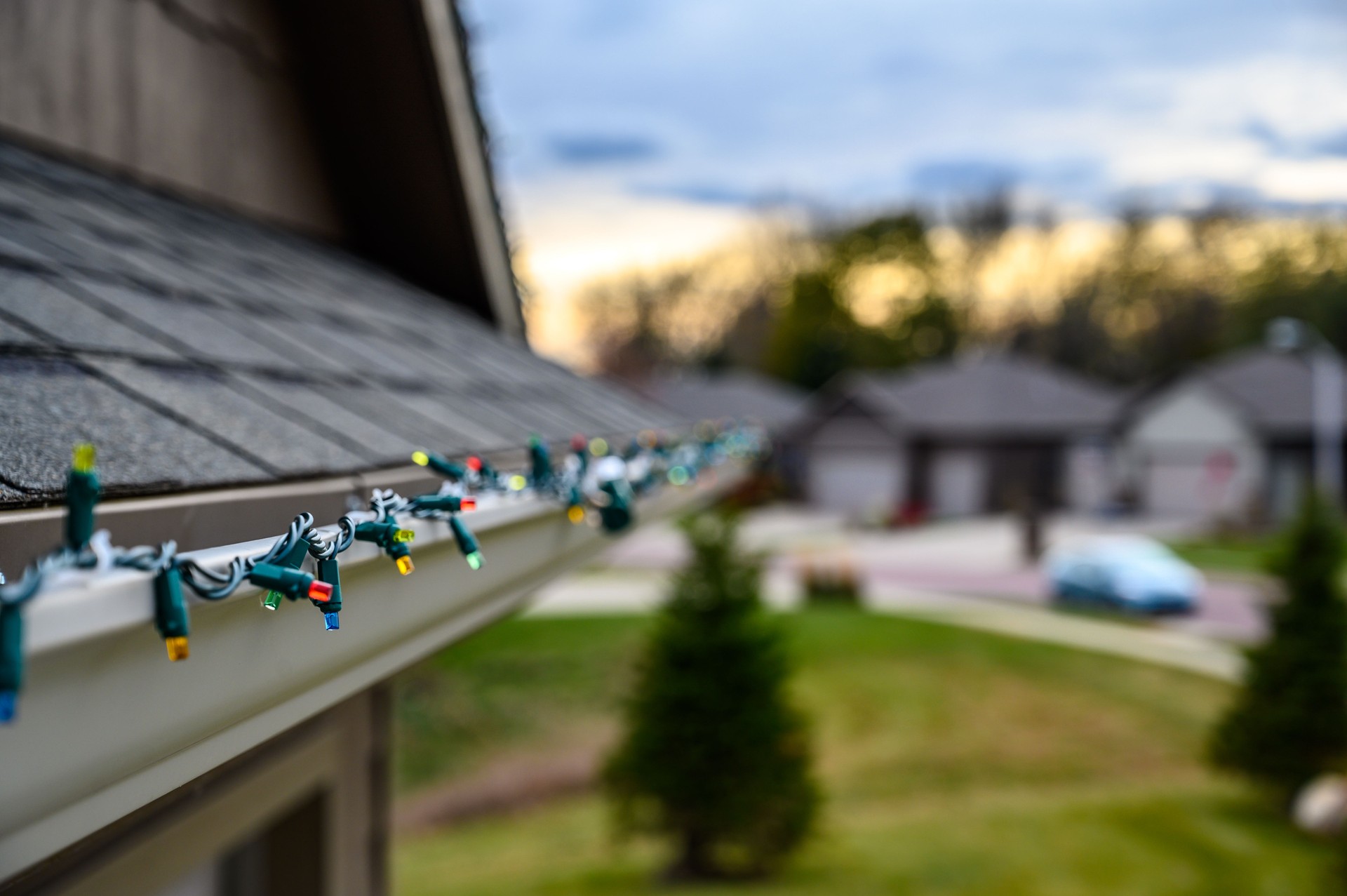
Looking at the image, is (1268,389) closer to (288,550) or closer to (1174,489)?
(1174,489)

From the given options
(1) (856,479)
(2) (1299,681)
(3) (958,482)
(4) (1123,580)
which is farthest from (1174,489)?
(2) (1299,681)

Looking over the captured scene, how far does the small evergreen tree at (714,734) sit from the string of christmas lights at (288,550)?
6.14 meters

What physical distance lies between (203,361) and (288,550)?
115cm

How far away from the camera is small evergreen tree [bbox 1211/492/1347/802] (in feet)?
33.6

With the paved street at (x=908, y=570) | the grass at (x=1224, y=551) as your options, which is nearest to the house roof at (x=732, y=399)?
the paved street at (x=908, y=570)

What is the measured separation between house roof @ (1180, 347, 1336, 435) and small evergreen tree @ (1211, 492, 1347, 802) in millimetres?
22347

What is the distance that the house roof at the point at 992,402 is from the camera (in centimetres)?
3306

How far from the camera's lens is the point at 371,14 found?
4.21 m

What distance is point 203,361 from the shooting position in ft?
6.48

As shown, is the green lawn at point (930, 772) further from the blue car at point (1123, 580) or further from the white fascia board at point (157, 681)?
the white fascia board at point (157, 681)

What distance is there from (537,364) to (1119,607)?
16823 millimetres

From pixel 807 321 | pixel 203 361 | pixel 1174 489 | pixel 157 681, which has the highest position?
pixel 203 361

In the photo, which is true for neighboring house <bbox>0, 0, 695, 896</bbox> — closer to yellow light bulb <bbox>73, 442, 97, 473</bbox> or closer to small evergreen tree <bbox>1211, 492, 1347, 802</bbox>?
yellow light bulb <bbox>73, 442, 97, 473</bbox>

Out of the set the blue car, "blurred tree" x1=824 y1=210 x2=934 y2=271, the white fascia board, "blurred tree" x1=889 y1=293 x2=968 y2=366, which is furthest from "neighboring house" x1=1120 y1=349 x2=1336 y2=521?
the white fascia board
